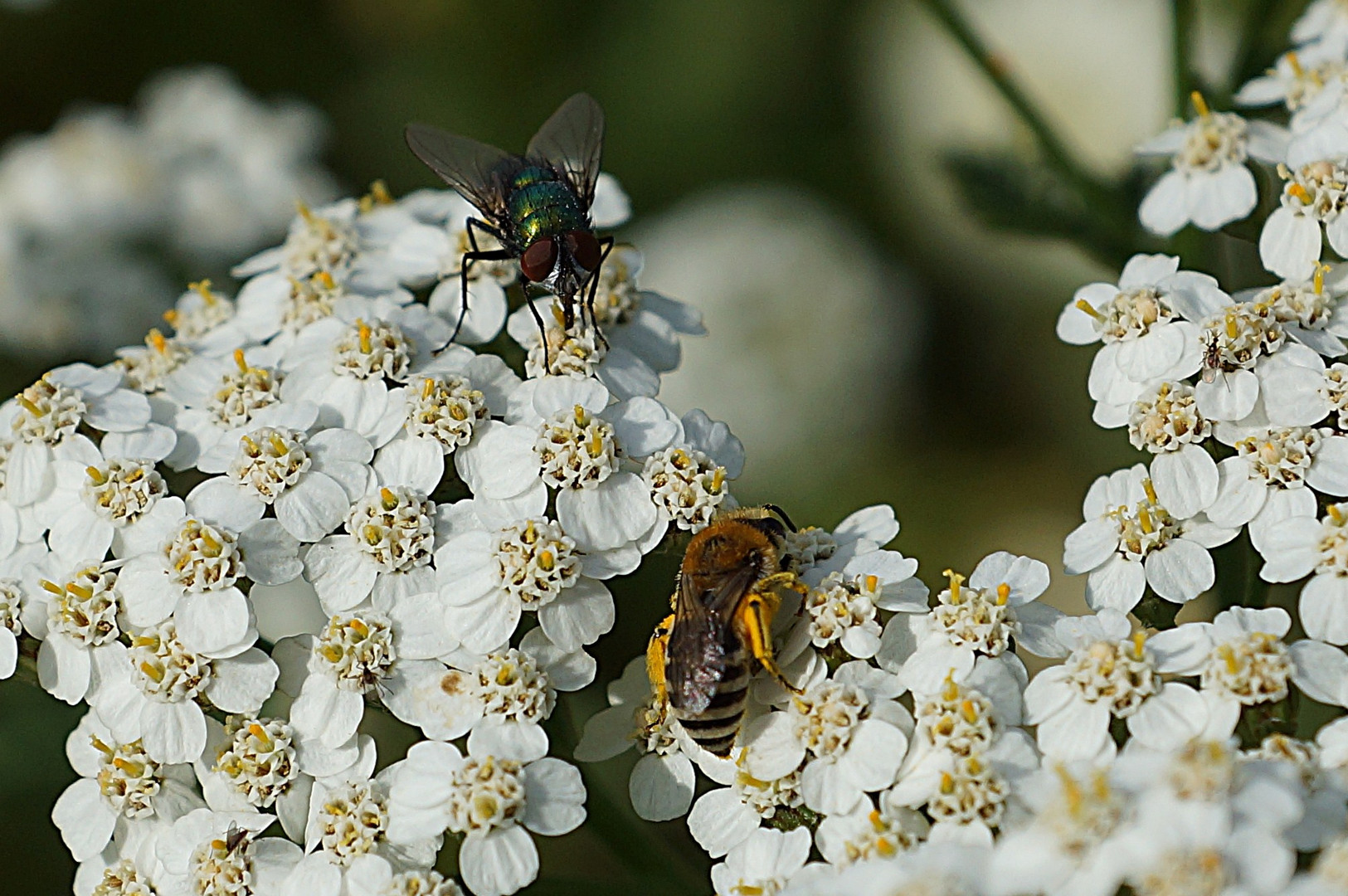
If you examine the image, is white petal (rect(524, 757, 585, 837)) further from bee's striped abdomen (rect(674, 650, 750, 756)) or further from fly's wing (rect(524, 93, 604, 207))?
fly's wing (rect(524, 93, 604, 207))

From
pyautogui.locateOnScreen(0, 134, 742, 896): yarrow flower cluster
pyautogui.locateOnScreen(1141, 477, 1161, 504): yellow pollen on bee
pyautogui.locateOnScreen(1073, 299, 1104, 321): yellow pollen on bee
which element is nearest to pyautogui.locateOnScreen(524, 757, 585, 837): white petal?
pyautogui.locateOnScreen(0, 134, 742, 896): yarrow flower cluster

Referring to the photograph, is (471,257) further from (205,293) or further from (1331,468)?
(1331,468)

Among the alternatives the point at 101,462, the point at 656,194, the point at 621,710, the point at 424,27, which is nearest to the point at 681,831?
the point at 621,710

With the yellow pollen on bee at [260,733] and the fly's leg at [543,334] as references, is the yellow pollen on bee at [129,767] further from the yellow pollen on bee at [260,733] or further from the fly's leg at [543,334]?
the fly's leg at [543,334]

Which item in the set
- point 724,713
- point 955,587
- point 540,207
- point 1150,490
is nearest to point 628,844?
point 724,713

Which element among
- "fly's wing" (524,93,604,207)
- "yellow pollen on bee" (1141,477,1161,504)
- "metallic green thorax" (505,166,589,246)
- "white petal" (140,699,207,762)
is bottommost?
"white petal" (140,699,207,762)

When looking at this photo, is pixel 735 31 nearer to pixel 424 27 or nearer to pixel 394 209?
pixel 424 27

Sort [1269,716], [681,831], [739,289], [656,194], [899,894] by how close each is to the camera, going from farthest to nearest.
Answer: [656,194]
[739,289]
[681,831]
[1269,716]
[899,894]
